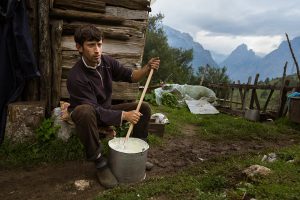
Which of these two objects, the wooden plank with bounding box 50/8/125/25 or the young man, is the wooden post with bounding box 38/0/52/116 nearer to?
the wooden plank with bounding box 50/8/125/25

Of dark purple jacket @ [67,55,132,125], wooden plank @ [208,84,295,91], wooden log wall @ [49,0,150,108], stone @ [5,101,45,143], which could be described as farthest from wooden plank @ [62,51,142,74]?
wooden plank @ [208,84,295,91]

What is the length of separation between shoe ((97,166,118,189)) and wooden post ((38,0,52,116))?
173 cm

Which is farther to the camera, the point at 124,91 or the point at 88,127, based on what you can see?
the point at 124,91

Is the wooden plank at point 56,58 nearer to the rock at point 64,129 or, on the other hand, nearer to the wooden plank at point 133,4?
the rock at point 64,129

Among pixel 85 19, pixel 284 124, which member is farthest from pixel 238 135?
pixel 85 19

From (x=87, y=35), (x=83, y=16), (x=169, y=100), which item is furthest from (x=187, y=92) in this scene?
Result: (x=87, y=35)

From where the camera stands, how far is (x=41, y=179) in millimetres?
3982

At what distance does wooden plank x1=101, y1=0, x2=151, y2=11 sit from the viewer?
539 centimetres

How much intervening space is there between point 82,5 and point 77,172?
8.78 ft

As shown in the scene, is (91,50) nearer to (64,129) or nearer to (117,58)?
(64,129)

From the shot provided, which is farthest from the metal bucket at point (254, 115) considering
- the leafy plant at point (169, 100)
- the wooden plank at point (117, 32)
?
the wooden plank at point (117, 32)

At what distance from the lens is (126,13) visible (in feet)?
18.0

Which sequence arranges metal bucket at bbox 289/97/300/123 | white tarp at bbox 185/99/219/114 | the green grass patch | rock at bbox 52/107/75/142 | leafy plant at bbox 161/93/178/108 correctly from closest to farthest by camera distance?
the green grass patch → rock at bbox 52/107/75/142 → metal bucket at bbox 289/97/300/123 → white tarp at bbox 185/99/219/114 → leafy plant at bbox 161/93/178/108

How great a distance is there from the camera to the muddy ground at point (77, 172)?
3615mm
